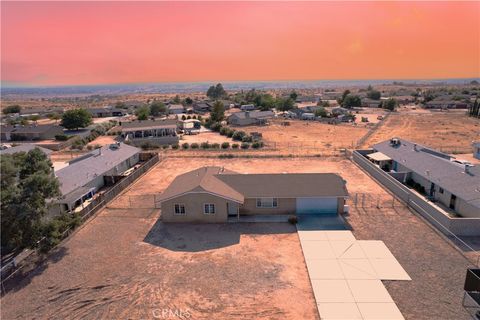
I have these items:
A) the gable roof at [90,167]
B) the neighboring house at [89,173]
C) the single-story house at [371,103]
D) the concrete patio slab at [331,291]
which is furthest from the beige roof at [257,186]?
the single-story house at [371,103]

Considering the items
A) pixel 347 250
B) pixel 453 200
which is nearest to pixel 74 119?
pixel 347 250

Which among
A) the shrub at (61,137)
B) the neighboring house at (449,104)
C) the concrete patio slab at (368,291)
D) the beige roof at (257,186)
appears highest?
the neighboring house at (449,104)

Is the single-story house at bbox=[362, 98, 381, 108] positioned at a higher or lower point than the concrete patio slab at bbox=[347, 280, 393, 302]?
higher

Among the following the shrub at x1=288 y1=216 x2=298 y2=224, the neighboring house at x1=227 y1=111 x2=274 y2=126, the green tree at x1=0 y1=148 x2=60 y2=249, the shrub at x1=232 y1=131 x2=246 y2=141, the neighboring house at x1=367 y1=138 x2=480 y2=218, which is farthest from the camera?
the neighboring house at x1=227 y1=111 x2=274 y2=126

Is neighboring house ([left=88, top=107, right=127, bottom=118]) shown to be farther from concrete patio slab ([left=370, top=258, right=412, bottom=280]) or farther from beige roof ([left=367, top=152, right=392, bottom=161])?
concrete patio slab ([left=370, top=258, right=412, bottom=280])

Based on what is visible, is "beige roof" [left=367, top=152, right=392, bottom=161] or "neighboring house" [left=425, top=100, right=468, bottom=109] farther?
"neighboring house" [left=425, top=100, right=468, bottom=109]

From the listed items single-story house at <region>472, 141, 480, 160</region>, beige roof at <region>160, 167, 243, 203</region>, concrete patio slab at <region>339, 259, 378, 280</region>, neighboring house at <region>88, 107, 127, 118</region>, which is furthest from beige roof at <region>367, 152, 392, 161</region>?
neighboring house at <region>88, 107, 127, 118</region>

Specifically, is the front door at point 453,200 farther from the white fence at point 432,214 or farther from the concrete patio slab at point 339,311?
the concrete patio slab at point 339,311
